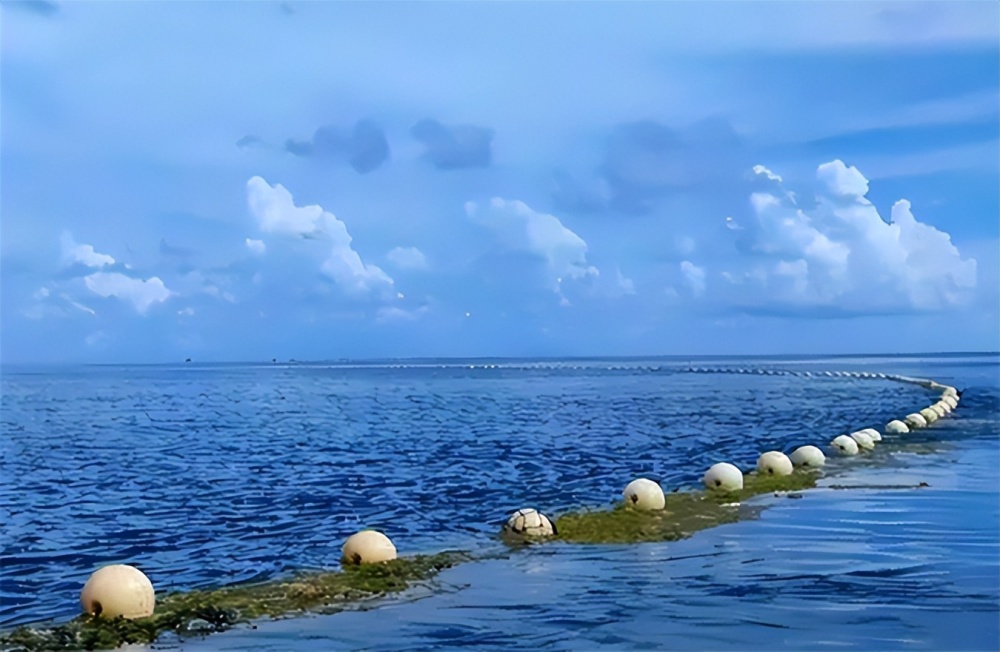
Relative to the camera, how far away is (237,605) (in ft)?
49.1

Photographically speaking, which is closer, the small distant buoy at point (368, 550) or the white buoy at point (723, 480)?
the small distant buoy at point (368, 550)

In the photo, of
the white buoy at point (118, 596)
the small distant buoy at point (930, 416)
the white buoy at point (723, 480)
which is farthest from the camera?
the small distant buoy at point (930, 416)

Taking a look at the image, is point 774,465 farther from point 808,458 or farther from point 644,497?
point 644,497

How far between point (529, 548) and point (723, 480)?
25.9 ft

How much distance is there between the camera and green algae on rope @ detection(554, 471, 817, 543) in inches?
786

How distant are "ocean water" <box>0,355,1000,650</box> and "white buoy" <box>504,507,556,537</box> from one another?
0.57m

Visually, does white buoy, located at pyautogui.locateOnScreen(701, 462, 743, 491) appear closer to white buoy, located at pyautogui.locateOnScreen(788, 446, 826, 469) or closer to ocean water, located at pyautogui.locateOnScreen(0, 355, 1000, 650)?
ocean water, located at pyautogui.locateOnScreen(0, 355, 1000, 650)

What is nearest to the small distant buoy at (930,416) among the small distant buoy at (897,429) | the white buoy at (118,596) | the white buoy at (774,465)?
the small distant buoy at (897,429)

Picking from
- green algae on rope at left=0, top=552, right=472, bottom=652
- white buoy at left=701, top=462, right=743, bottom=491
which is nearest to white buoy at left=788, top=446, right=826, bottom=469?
white buoy at left=701, top=462, right=743, bottom=491

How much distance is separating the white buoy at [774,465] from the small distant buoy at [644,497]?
20.7 ft

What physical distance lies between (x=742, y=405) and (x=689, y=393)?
65.2 ft

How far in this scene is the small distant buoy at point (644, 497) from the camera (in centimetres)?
2262

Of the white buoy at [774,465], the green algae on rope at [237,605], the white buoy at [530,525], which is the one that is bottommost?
the green algae on rope at [237,605]

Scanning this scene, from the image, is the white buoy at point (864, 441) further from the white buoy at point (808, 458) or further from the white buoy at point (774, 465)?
the white buoy at point (774, 465)
